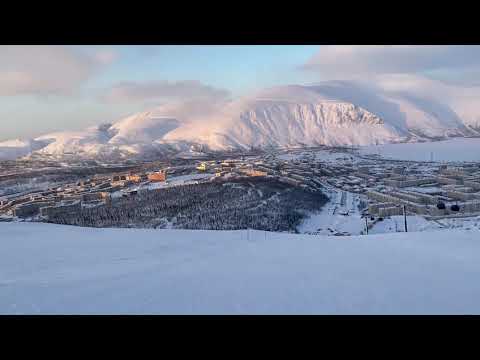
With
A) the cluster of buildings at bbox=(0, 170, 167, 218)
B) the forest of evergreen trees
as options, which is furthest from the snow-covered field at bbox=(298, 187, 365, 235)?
the cluster of buildings at bbox=(0, 170, 167, 218)

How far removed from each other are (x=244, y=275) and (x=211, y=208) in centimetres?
788

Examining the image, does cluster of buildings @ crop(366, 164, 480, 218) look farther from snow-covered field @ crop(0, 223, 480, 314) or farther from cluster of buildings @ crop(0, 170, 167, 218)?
cluster of buildings @ crop(0, 170, 167, 218)

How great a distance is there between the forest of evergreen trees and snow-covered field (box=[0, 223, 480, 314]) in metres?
5.08

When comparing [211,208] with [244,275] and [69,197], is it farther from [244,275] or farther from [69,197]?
[244,275]

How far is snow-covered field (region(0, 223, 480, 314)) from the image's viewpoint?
1.09m

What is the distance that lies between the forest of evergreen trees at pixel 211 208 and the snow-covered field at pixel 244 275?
200 inches

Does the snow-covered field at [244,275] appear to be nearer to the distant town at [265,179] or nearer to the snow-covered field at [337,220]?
the snow-covered field at [337,220]

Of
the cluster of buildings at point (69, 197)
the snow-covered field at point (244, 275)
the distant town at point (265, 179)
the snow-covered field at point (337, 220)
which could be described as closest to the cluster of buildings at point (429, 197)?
the distant town at point (265, 179)

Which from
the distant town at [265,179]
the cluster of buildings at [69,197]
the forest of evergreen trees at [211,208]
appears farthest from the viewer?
the cluster of buildings at [69,197]

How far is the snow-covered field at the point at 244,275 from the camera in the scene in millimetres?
1094
